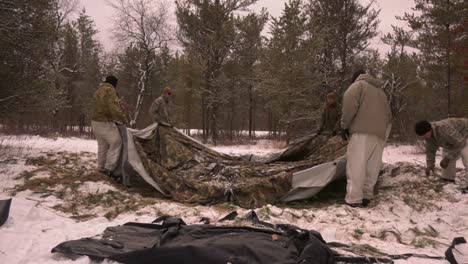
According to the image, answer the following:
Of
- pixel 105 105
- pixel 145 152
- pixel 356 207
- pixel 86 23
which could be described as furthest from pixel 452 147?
pixel 86 23

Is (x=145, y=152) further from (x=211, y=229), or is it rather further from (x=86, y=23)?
(x=86, y=23)

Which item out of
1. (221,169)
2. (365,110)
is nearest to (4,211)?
(221,169)

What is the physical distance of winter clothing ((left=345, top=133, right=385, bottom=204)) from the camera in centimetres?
432

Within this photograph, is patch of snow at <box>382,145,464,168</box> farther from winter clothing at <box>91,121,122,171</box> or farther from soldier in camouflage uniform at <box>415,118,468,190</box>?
winter clothing at <box>91,121,122,171</box>

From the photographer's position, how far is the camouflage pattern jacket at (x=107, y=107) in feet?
18.1

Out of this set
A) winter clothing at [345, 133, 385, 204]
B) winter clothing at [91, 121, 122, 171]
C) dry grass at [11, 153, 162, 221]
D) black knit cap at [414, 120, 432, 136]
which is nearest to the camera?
dry grass at [11, 153, 162, 221]

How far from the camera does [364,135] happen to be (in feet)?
14.4

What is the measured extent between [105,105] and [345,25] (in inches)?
389

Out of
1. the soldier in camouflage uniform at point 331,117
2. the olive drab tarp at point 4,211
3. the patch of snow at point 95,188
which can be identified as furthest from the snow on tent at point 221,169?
the olive drab tarp at point 4,211

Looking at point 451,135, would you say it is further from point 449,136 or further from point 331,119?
point 331,119

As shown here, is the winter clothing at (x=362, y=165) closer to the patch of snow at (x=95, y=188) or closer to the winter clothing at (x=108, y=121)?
the patch of snow at (x=95, y=188)

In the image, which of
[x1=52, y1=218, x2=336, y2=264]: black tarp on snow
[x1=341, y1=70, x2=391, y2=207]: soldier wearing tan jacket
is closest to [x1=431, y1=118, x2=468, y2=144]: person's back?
[x1=341, y1=70, x2=391, y2=207]: soldier wearing tan jacket

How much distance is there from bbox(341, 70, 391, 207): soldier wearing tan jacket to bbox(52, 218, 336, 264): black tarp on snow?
1.57 m

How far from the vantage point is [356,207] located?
13.9 ft
